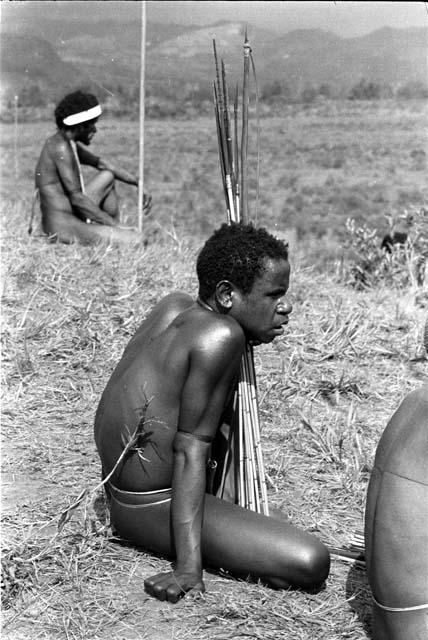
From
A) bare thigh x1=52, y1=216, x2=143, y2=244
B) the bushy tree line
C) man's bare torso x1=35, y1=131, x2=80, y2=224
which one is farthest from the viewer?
the bushy tree line

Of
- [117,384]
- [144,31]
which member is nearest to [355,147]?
[144,31]

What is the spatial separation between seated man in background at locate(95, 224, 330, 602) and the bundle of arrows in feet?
0.73

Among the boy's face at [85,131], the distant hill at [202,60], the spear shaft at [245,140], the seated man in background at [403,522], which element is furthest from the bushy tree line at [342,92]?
the seated man in background at [403,522]

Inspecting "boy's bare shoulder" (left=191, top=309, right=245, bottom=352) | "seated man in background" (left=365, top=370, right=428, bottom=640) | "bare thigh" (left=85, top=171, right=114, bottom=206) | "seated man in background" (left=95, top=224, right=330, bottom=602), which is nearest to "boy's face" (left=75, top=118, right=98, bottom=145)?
"bare thigh" (left=85, top=171, right=114, bottom=206)

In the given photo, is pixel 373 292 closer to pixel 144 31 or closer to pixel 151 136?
pixel 144 31

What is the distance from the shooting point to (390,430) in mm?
2309

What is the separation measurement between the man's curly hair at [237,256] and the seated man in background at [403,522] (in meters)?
0.80

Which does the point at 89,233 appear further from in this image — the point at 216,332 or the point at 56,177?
the point at 216,332

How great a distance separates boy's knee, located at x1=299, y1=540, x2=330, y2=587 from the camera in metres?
2.83

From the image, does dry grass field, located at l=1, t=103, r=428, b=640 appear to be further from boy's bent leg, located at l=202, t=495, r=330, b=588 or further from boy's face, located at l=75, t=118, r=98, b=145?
boy's face, located at l=75, t=118, r=98, b=145

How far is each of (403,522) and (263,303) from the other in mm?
923

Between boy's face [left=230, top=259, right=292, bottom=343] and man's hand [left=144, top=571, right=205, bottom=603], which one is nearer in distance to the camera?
man's hand [left=144, top=571, right=205, bottom=603]

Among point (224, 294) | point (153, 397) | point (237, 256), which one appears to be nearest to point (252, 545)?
point (153, 397)

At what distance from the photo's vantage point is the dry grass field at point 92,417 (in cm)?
275
